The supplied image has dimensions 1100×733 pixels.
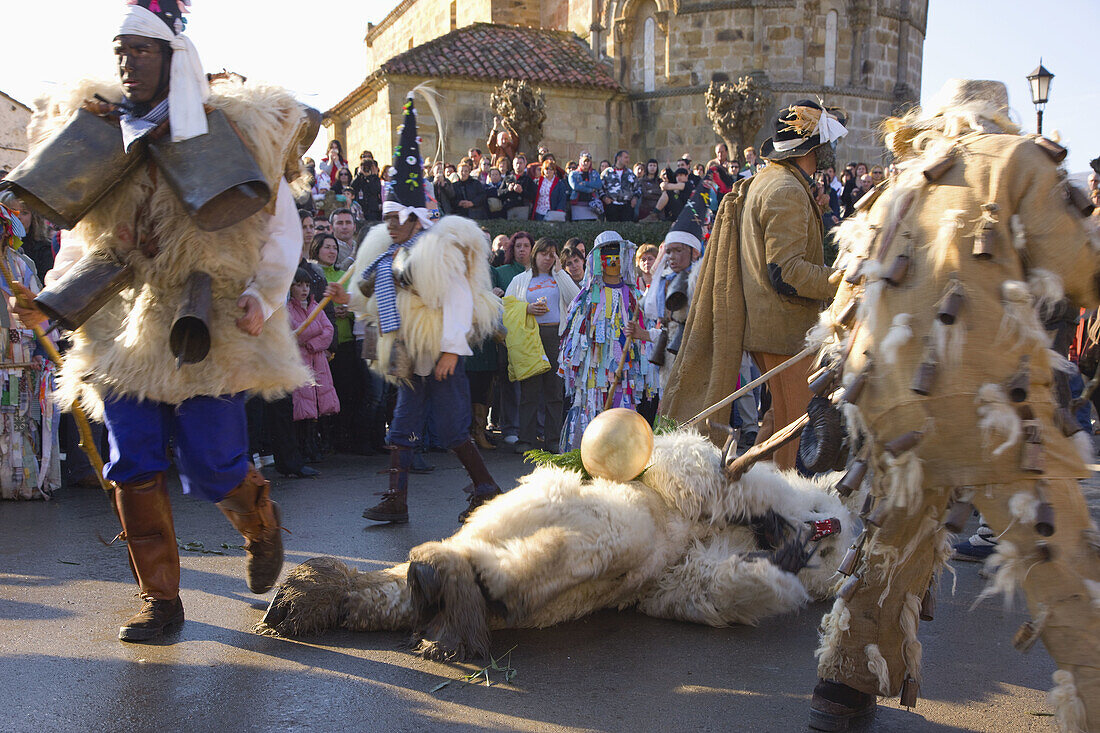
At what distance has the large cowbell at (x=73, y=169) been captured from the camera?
3490 millimetres

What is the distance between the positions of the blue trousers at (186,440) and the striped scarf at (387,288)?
2.23 m

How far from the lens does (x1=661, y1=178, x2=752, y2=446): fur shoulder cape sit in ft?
17.5

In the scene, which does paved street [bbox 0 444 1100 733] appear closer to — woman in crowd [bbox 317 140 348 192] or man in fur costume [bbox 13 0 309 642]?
man in fur costume [bbox 13 0 309 642]

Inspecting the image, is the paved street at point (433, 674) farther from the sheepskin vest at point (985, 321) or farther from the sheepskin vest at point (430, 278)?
the sheepskin vest at point (430, 278)

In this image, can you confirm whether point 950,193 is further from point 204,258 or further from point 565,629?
point 204,258

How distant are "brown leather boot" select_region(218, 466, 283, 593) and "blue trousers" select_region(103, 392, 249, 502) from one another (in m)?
0.09

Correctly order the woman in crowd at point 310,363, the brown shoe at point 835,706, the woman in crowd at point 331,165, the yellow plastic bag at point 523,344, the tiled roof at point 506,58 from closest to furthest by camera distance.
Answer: the brown shoe at point 835,706 < the woman in crowd at point 310,363 < the yellow plastic bag at point 523,344 < the woman in crowd at point 331,165 < the tiled roof at point 506,58

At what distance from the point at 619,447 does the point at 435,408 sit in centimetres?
227

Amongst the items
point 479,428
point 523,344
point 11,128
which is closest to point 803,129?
point 523,344

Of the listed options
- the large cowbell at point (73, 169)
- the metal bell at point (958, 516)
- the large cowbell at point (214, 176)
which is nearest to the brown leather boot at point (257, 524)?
the large cowbell at point (214, 176)

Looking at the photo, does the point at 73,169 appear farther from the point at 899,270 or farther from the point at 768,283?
the point at 768,283

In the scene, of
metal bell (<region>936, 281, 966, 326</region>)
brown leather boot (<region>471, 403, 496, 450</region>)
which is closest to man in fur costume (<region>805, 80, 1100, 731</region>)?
metal bell (<region>936, 281, 966, 326</region>)

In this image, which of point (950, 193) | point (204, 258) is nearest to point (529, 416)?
point (204, 258)

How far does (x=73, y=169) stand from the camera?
11.6 feet
